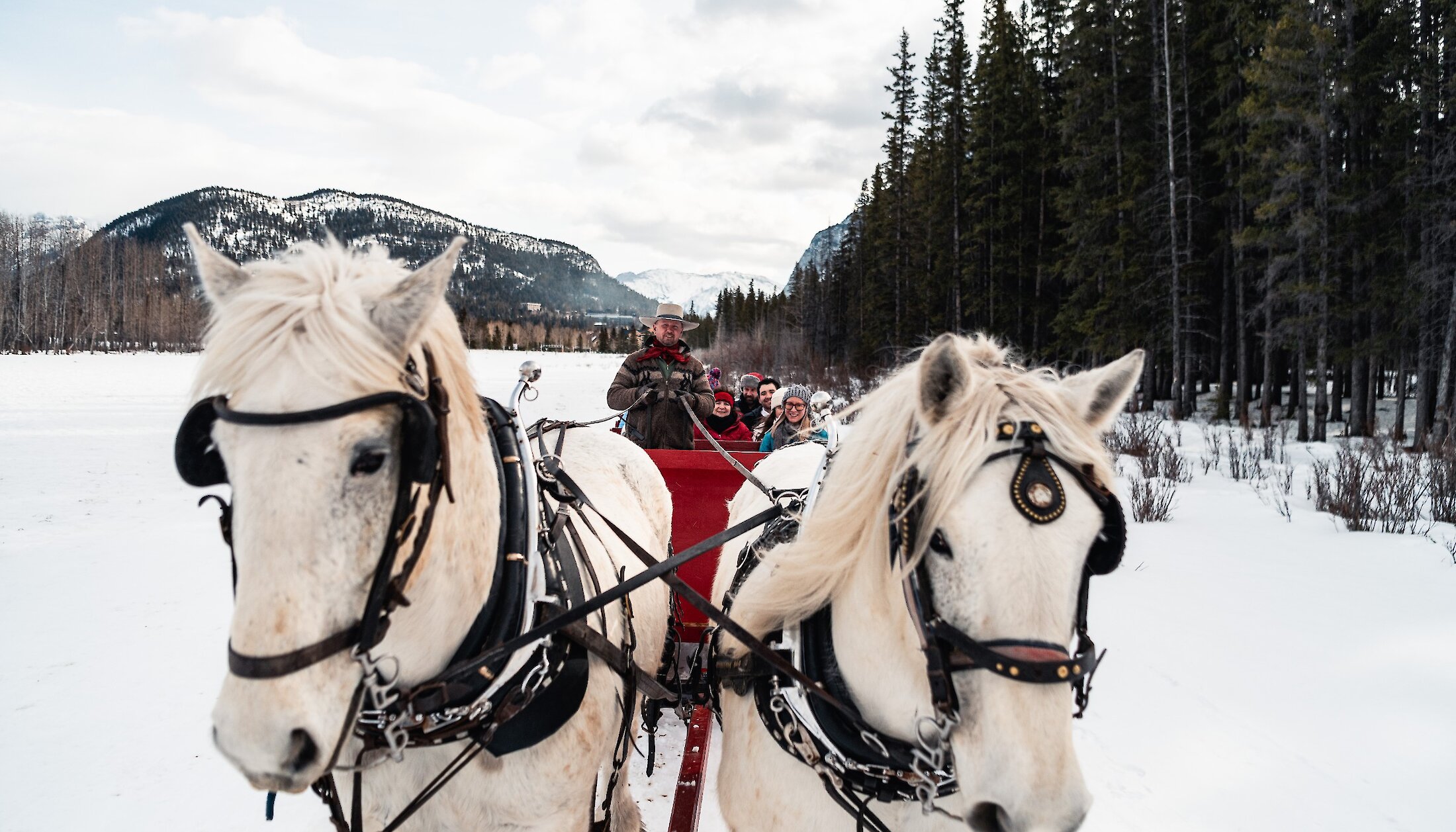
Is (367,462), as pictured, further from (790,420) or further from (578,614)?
(790,420)

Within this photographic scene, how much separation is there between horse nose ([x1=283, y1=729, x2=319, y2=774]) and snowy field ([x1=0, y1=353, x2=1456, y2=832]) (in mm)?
653

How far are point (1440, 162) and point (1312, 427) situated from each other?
6173mm

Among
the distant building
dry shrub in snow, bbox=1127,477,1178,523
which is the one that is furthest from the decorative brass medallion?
the distant building

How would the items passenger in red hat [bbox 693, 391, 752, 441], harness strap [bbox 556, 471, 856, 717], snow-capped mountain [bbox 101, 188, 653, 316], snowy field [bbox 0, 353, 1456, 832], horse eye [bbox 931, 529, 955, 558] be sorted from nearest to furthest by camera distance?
1. horse eye [bbox 931, 529, 955, 558]
2. harness strap [bbox 556, 471, 856, 717]
3. snowy field [bbox 0, 353, 1456, 832]
4. passenger in red hat [bbox 693, 391, 752, 441]
5. snow-capped mountain [bbox 101, 188, 653, 316]

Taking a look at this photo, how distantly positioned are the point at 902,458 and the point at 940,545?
240 millimetres

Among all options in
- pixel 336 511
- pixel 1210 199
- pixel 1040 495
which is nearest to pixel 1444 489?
pixel 1040 495

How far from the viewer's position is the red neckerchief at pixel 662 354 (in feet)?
19.6

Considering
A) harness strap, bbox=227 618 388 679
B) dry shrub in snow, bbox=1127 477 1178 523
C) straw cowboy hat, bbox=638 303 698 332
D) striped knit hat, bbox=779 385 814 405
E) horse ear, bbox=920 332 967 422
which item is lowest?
dry shrub in snow, bbox=1127 477 1178 523

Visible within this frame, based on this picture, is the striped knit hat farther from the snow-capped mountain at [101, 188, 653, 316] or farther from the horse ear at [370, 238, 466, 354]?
the snow-capped mountain at [101, 188, 653, 316]

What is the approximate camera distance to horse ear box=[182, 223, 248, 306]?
1410 millimetres

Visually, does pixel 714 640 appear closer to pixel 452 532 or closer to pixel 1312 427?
pixel 452 532

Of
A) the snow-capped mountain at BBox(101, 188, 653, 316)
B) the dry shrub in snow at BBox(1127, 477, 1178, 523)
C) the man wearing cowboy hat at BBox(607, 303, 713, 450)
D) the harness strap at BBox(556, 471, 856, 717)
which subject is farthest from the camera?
the snow-capped mountain at BBox(101, 188, 653, 316)

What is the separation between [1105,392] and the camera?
5.14ft

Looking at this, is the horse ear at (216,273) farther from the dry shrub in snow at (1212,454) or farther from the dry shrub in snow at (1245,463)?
the dry shrub in snow at (1212,454)
